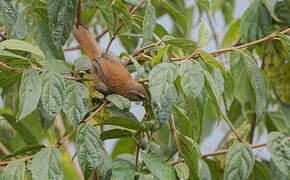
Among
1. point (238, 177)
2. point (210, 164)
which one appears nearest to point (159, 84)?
point (238, 177)

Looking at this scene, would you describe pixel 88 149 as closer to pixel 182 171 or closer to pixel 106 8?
pixel 182 171

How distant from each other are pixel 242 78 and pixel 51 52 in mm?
847

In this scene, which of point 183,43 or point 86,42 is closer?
point 183,43

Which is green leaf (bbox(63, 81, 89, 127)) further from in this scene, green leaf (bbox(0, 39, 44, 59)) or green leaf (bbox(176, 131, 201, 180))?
green leaf (bbox(176, 131, 201, 180))

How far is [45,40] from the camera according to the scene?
181cm


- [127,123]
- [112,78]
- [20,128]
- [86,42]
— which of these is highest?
[86,42]

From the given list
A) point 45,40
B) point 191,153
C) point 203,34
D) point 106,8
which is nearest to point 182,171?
point 191,153

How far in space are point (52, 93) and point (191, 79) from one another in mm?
334

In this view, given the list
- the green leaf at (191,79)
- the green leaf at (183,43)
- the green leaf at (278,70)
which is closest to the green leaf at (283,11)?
the green leaf at (278,70)

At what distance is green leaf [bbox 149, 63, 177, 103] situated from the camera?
105cm

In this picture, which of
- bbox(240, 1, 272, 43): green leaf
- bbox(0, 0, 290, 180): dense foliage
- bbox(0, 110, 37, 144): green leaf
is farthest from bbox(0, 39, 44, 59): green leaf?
bbox(240, 1, 272, 43): green leaf

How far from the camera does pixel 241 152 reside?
153 centimetres

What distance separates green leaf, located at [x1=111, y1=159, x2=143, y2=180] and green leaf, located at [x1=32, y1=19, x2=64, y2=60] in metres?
0.64

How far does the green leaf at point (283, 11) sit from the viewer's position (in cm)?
195
